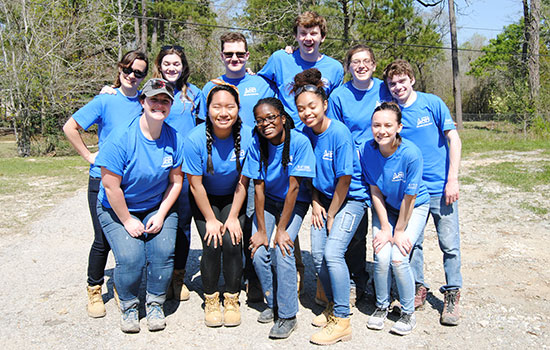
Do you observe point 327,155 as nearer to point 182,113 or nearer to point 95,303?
point 182,113

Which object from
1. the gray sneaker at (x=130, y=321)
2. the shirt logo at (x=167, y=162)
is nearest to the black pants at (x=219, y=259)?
the shirt logo at (x=167, y=162)

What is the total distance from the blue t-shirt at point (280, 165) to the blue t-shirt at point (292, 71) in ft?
2.41

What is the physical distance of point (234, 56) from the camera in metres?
4.29

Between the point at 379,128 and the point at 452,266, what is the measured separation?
4.54 ft

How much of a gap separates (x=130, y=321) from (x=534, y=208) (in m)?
6.34

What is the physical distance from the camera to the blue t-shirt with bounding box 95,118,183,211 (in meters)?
3.60

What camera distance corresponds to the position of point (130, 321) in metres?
3.73

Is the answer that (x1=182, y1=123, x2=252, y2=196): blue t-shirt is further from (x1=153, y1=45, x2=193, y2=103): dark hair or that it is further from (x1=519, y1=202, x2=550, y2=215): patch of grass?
(x1=519, y1=202, x2=550, y2=215): patch of grass

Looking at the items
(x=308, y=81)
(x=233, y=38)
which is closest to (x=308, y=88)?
(x=308, y=81)

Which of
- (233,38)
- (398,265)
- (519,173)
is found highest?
(233,38)

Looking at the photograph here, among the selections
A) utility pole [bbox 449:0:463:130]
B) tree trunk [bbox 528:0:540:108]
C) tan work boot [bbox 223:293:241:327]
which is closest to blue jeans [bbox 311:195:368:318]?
tan work boot [bbox 223:293:241:327]

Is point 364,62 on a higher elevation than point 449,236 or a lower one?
higher

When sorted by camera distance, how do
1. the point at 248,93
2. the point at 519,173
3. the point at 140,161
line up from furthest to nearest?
the point at 519,173 → the point at 248,93 → the point at 140,161

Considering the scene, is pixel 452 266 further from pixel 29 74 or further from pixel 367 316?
pixel 29 74
